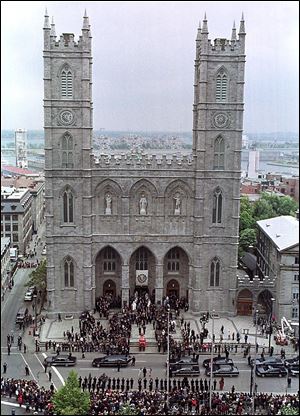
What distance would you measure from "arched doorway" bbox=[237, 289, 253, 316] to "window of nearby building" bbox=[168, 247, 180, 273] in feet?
18.2

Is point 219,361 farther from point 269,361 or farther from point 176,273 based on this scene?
point 176,273

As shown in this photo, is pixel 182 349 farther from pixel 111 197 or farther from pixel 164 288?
pixel 111 197

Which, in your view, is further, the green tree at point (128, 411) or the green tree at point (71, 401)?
the green tree at point (71, 401)

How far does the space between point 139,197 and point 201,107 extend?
26.9 feet

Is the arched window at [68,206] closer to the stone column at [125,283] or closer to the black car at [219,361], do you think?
the stone column at [125,283]

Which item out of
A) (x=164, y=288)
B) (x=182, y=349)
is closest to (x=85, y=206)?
(x=164, y=288)

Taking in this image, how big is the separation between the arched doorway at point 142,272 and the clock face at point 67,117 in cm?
1150

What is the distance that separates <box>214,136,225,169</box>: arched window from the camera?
1714 inches

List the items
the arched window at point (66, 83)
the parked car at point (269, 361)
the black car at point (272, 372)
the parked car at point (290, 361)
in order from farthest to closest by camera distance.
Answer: the arched window at point (66, 83) < the parked car at point (290, 361) < the parked car at point (269, 361) < the black car at point (272, 372)

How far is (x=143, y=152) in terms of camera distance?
44.5m

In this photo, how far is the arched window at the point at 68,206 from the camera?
43.5 metres

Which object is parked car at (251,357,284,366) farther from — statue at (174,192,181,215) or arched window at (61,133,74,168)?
arched window at (61,133,74,168)

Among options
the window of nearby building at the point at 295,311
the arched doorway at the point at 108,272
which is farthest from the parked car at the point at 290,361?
the arched doorway at the point at 108,272

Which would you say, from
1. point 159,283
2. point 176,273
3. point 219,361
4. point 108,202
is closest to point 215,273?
point 176,273
